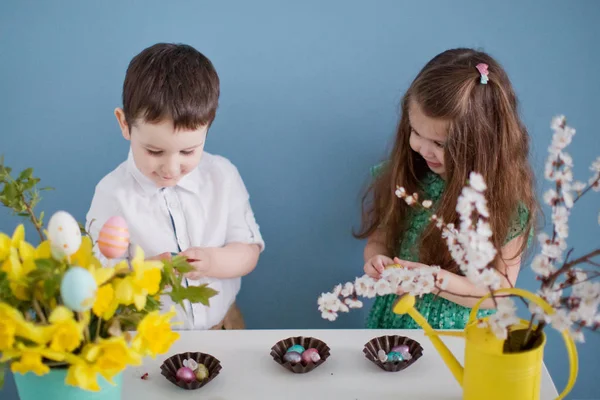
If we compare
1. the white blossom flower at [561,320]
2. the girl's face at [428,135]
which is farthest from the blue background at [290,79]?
the white blossom flower at [561,320]

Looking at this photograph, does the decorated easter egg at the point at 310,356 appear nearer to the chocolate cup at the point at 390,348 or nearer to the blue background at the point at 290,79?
the chocolate cup at the point at 390,348

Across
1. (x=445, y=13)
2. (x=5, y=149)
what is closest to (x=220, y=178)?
(x=5, y=149)

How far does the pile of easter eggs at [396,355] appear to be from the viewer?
113cm

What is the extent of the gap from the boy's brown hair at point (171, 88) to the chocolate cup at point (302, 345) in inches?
17.4

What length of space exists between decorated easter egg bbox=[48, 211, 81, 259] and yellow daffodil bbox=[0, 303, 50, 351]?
0.30 feet

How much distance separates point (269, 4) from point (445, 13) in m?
0.40

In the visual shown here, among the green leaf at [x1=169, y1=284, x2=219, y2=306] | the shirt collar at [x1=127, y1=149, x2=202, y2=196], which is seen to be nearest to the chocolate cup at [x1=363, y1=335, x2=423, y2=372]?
the green leaf at [x1=169, y1=284, x2=219, y2=306]

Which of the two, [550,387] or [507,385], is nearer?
[507,385]

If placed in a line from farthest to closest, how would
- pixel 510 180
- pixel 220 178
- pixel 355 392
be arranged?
1. pixel 220 178
2. pixel 510 180
3. pixel 355 392

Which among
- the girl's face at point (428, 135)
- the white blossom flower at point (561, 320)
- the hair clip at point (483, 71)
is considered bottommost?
the white blossom flower at point (561, 320)

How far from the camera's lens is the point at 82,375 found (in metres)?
0.83

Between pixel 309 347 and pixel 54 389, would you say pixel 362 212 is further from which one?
Answer: pixel 54 389

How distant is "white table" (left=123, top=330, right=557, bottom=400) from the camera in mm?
1073

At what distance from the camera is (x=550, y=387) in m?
1.08
